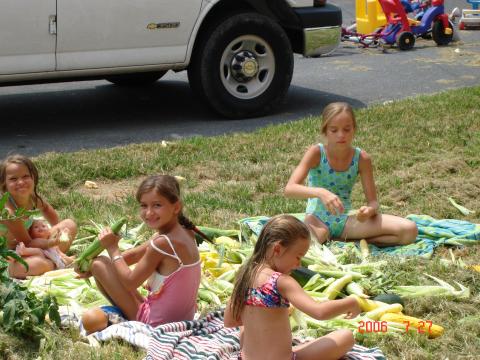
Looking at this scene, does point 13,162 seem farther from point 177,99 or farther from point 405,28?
point 405,28

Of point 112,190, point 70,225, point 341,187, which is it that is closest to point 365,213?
point 341,187

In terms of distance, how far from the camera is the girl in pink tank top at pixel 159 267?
4.50 meters

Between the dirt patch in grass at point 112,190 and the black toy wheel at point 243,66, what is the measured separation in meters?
2.25

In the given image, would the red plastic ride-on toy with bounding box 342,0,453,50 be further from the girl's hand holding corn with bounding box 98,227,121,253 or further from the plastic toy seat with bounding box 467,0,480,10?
the girl's hand holding corn with bounding box 98,227,121,253

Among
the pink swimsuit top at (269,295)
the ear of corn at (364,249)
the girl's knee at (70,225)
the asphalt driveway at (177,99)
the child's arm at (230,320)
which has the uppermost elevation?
the pink swimsuit top at (269,295)

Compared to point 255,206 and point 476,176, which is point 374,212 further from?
point 476,176

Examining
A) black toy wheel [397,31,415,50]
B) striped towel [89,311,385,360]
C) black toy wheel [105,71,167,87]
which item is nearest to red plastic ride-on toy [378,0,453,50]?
black toy wheel [397,31,415,50]

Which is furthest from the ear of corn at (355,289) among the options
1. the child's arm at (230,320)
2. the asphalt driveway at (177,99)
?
the asphalt driveway at (177,99)

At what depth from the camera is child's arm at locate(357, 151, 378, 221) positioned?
575 cm

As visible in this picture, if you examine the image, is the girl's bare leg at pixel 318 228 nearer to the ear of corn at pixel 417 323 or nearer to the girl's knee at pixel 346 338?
the ear of corn at pixel 417 323

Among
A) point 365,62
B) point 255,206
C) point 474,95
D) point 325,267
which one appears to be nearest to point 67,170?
point 255,206

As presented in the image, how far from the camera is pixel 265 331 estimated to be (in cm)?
394

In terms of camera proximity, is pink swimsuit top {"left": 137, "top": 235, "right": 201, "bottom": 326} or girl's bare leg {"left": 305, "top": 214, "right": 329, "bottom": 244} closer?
pink swimsuit top {"left": 137, "top": 235, "right": 201, "bottom": 326}

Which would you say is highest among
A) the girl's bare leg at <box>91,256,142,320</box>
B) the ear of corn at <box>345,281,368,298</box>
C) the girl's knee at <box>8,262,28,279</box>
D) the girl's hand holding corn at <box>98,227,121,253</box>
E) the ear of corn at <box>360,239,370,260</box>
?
the girl's hand holding corn at <box>98,227,121,253</box>
